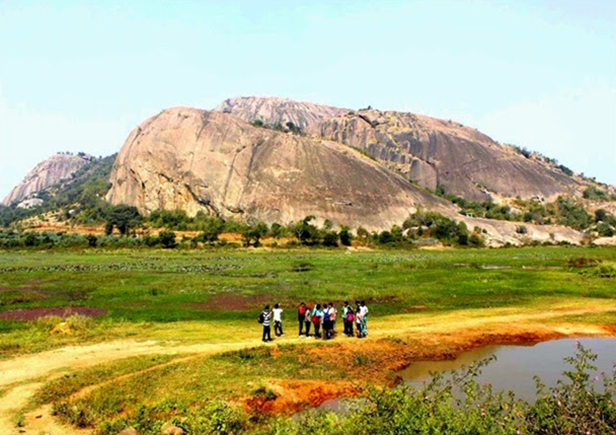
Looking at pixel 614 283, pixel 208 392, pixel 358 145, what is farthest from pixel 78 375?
pixel 358 145

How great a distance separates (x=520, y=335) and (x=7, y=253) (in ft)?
263

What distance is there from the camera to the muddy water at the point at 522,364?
16.5 metres

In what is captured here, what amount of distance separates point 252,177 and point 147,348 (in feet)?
331

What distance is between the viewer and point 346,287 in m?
38.3

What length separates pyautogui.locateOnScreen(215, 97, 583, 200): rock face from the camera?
150875 mm

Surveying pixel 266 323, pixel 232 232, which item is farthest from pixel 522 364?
pixel 232 232

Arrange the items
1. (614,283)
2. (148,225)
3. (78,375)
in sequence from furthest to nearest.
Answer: (148,225) < (614,283) < (78,375)

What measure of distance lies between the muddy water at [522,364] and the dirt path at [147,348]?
1827 mm

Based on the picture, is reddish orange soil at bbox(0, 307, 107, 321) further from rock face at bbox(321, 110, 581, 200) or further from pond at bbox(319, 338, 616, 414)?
rock face at bbox(321, 110, 581, 200)

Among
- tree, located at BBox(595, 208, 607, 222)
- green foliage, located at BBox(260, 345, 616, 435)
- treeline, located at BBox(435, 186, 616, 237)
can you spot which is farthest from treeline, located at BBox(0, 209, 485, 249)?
green foliage, located at BBox(260, 345, 616, 435)

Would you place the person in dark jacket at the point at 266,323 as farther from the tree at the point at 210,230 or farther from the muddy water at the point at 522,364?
the tree at the point at 210,230

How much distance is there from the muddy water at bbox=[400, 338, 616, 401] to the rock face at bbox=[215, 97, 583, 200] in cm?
13148

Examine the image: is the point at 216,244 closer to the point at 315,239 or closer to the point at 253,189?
the point at 315,239

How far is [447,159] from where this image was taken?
6161 inches
